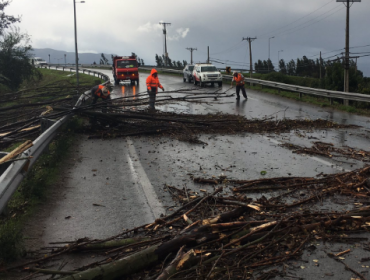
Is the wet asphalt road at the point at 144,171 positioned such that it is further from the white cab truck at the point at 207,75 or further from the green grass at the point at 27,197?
the white cab truck at the point at 207,75

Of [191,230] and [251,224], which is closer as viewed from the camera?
[191,230]

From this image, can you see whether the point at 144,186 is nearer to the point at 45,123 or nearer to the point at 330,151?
the point at 45,123

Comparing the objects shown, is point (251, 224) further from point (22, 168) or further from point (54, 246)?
point (22, 168)

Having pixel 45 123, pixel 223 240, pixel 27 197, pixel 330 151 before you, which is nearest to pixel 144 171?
pixel 27 197

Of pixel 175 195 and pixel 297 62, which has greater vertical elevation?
pixel 297 62

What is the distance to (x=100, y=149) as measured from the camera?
33.5 ft

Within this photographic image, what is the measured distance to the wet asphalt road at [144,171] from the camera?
531 cm

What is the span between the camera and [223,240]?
4.32 m

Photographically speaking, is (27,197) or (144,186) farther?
(144,186)

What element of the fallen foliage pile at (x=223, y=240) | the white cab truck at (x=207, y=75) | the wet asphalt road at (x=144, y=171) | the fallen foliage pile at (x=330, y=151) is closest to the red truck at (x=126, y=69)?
the white cab truck at (x=207, y=75)

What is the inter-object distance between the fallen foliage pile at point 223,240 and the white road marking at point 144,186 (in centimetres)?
48

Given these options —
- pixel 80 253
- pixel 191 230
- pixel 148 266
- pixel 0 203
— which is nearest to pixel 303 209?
pixel 191 230

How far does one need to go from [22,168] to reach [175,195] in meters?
2.23

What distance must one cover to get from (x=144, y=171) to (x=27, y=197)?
2.33 meters
